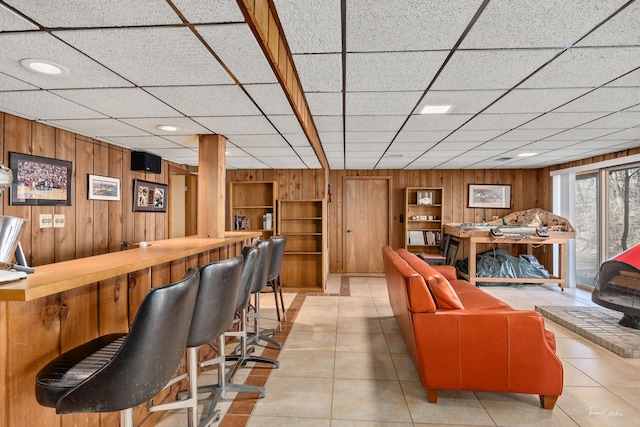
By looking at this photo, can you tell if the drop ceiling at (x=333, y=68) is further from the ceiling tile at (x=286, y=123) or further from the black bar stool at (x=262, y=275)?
the black bar stool at (x=262, y=275)

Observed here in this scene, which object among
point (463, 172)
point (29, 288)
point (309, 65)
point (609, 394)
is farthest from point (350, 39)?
point (463, 172)

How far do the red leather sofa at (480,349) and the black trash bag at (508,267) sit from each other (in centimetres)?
410

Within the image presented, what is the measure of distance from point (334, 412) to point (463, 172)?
5.99 meters

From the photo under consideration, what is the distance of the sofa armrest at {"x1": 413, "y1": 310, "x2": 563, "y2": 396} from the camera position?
2.14 meters

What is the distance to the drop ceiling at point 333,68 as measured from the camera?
4.82 ft

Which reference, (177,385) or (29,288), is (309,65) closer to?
(29,288)

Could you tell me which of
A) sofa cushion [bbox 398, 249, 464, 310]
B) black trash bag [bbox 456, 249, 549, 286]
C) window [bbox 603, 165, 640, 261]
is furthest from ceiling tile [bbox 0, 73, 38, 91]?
window [bbox 603, 165, 640, 261]

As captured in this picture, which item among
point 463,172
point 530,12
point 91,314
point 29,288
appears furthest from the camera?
point 463,172

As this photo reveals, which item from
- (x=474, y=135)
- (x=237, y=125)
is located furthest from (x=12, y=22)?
(x=474, y=135)

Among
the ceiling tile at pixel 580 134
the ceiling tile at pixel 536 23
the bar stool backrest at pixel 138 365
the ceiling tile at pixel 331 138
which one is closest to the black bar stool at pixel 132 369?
the bar stool backrest at pixel 138 365

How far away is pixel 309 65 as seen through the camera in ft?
6.76

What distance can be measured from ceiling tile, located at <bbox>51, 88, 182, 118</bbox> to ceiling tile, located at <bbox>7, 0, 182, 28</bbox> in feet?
2.67

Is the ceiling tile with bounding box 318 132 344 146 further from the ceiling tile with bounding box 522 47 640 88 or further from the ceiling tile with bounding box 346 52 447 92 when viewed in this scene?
the ceiling tile with bounding box 522 47 640 88

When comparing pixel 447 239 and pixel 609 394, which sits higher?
pixel 447 239
